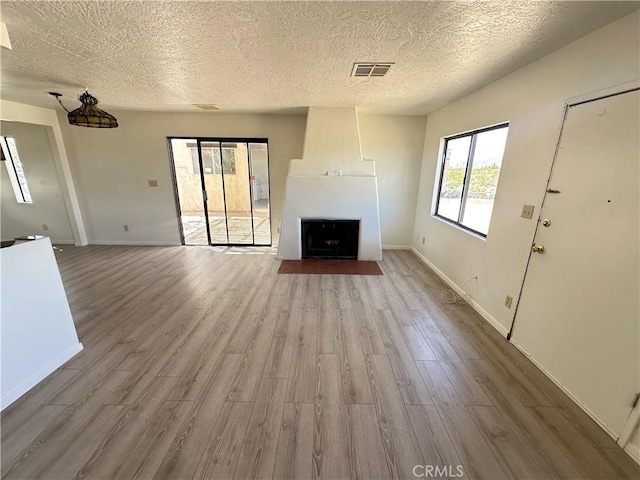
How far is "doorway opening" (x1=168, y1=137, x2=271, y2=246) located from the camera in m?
4.59

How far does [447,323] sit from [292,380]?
170cm

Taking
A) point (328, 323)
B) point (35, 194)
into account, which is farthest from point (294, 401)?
point (35, 194)

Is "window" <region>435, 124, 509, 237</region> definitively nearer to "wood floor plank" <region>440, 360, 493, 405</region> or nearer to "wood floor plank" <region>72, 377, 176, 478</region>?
"wood floor plank" <region>440, 360, 493, 405</region>

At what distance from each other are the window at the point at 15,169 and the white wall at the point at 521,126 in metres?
7.46

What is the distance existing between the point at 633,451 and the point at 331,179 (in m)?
3.75

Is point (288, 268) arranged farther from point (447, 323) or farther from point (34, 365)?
point (34, 365)

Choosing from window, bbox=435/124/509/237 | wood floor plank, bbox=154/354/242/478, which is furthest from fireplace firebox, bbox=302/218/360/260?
wood floor plank, bbox=154/354/242/478

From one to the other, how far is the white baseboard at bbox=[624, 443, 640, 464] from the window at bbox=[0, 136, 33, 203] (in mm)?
8087

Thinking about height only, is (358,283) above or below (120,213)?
below

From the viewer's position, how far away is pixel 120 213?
480cm

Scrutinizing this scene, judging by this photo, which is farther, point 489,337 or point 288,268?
point 288,268

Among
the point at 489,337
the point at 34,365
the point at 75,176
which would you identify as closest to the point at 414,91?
the point at 489,337

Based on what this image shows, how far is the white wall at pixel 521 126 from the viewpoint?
1.52 metres
